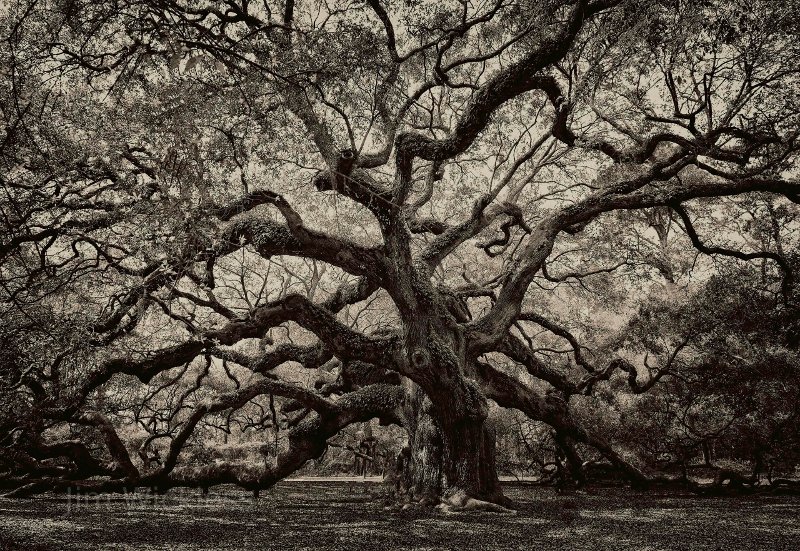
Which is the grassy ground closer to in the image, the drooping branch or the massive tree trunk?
the massive tree trunk

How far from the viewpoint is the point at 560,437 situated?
40.5ft

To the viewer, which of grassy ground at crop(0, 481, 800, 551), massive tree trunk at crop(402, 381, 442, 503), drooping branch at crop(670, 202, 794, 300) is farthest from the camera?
drooping branch at crop(670, 202, 794, 300)

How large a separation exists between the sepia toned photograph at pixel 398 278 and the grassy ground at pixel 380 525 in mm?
87

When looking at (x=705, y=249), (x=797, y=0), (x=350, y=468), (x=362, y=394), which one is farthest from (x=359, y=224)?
(x=350, y=468)

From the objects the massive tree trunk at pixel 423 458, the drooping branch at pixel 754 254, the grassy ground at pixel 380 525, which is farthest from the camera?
the drooping branch at pixel 754 254

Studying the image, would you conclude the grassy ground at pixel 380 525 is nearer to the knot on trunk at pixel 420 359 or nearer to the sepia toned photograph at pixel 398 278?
A: the sepia toned photograph at pixel 398 278

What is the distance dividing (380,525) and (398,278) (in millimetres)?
3547

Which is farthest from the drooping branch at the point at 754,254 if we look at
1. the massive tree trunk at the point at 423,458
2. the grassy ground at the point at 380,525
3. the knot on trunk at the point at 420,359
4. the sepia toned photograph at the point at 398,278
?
the massive tree trunk at the point at 423,458

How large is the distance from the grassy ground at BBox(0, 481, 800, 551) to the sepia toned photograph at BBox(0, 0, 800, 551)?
0.09m

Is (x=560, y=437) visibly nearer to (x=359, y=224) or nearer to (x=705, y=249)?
(x=705, y=249)

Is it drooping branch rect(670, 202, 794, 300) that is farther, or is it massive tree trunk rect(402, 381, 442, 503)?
drooping branch rect(670, 202, 794, 300)

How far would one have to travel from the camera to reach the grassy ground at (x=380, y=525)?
20.5ft

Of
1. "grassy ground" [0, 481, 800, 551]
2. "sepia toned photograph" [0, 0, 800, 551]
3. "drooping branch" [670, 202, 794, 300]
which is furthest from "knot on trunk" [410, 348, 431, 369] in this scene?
"drooping branch" [670, 202, 794, 300]

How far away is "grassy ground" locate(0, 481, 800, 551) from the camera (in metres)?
6.25
